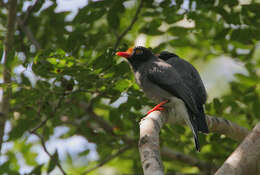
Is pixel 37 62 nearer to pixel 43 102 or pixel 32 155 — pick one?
pixel 43 102

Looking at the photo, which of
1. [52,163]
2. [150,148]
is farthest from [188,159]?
[150,148]

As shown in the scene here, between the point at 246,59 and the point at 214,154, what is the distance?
1.34 meters

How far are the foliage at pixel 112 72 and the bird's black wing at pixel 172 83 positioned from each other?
0.25 meters

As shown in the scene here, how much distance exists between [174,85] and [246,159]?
1357mm

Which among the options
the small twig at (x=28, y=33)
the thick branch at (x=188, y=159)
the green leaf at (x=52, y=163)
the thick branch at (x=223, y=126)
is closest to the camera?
the thick branch at (x=223, y=126)

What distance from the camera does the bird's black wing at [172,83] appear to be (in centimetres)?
405

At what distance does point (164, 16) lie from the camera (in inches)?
175

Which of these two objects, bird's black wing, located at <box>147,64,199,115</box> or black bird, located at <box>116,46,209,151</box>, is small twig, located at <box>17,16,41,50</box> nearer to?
black bird, located at <box>116,46,209,151</box>

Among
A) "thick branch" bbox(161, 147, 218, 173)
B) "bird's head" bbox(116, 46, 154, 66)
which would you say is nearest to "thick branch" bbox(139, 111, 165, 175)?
"bird's head" bbox(116, 46, 154, 66)

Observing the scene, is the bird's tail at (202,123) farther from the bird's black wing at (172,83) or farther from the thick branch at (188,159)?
the thick branch at (188,159)

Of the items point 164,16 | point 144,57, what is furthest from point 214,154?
point 164,16

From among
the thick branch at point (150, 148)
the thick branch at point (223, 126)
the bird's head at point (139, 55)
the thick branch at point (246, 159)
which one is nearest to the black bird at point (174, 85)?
the bird's head at point (139, 55)

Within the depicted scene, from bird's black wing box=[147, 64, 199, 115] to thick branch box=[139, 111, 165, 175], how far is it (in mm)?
932

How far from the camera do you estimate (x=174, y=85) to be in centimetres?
A: 413
